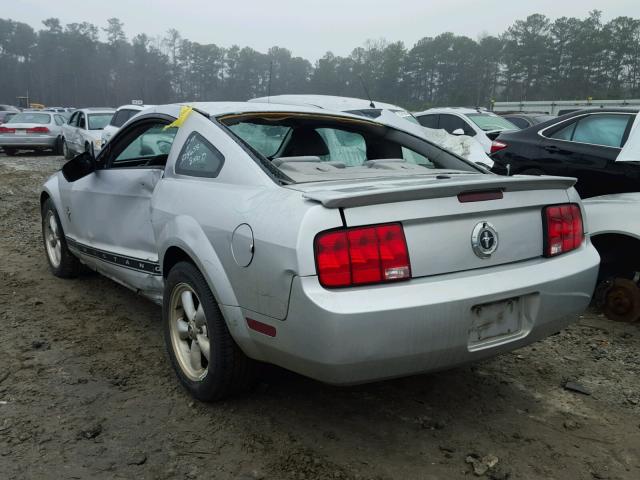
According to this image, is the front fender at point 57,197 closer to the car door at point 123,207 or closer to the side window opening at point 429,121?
the car door at point 123,207

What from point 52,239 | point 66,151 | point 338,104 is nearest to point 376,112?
point 338,104

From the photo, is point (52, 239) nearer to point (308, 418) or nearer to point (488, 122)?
point (308, 418)

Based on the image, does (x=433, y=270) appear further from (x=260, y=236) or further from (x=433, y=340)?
(x=260, y=236)

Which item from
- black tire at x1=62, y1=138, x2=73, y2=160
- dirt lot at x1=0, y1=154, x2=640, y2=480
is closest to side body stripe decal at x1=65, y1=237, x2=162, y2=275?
dirt lot at x1=0, y1=154, x2=640, y2=480

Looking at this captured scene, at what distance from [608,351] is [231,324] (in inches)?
103

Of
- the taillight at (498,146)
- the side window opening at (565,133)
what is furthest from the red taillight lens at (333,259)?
the taillight at (498,146)

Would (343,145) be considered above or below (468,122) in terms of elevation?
below

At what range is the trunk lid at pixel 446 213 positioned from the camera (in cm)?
226

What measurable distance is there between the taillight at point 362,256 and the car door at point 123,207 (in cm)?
158

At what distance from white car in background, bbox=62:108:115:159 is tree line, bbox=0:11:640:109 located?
21414 millimetres

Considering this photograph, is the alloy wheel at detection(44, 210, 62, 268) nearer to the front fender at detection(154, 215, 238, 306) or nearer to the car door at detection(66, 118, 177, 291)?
the car door at detection(66, 118, 177, 291)

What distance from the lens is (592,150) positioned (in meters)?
5.93

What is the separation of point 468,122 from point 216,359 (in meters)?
10.6

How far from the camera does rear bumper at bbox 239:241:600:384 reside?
2129 mm
